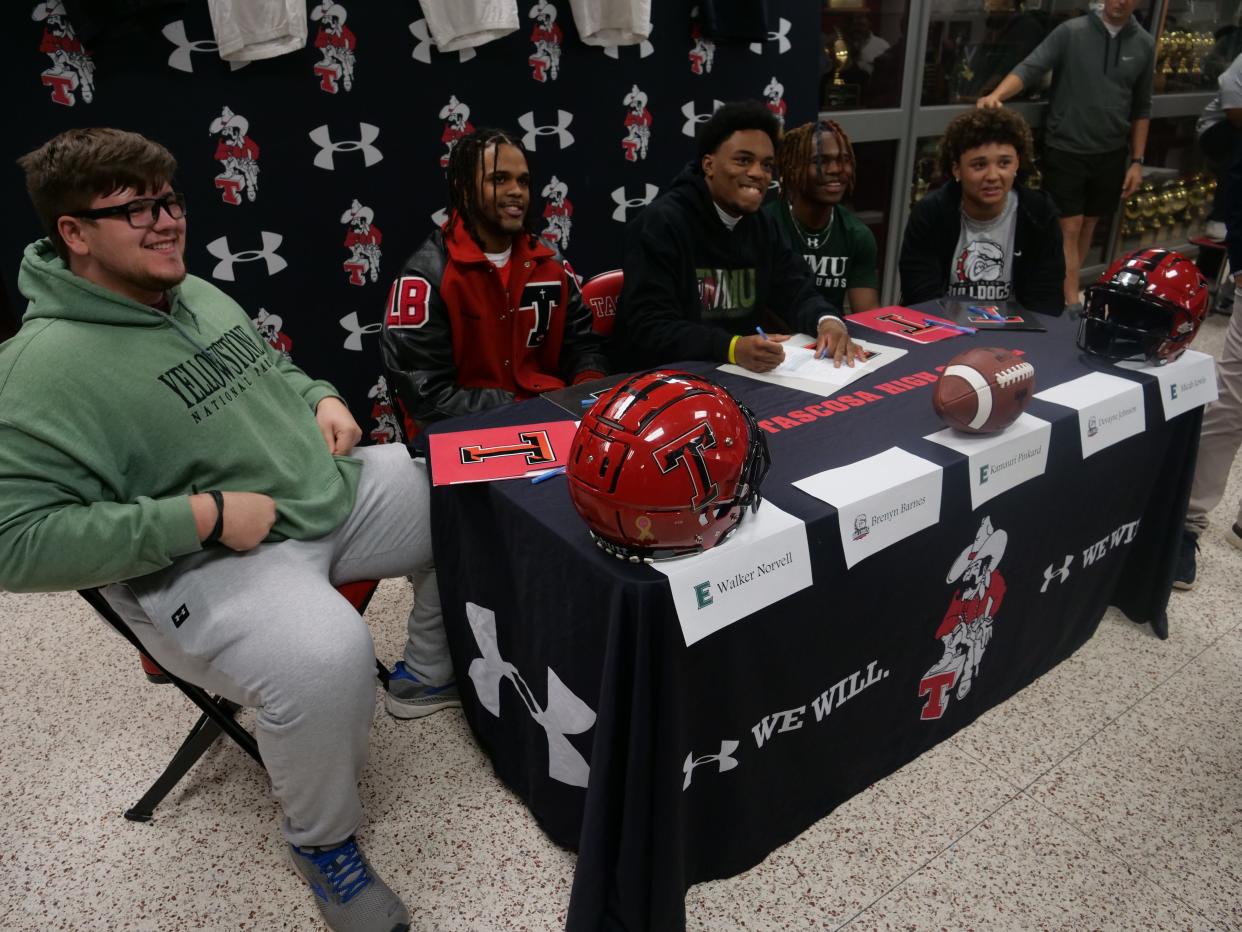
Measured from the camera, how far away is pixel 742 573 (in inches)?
45.3

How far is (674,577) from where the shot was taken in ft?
3.56

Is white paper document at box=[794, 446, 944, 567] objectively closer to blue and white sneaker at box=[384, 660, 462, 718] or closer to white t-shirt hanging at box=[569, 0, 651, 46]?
blue and white sneaker at box=[384, 660, 462, 718]

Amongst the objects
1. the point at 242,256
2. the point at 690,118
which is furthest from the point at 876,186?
the point at 242,256

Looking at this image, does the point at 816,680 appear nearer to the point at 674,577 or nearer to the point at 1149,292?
the point at 674,577

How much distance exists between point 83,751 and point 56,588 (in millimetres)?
883

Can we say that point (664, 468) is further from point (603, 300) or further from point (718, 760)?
point (603, 300)

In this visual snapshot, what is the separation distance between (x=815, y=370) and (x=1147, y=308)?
2.30ft

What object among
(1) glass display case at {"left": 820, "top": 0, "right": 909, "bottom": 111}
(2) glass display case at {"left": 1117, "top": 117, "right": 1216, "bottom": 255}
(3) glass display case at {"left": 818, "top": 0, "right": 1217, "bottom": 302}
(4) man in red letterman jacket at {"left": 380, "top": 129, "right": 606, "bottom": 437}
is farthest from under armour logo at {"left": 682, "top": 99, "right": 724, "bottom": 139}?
(2) glass display case at {"left": 1117, "top": 117, "right": 1216, "bottom": 255}

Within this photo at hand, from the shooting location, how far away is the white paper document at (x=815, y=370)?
171cm

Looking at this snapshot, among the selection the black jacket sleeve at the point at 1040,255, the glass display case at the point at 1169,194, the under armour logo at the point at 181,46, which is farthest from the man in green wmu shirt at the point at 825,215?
the glass display case at the point at 1169,194

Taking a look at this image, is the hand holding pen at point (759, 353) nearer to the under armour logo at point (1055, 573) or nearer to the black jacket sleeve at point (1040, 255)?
the under armour logo at point (1055, 573)

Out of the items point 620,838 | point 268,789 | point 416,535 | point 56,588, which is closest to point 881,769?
point 620,838

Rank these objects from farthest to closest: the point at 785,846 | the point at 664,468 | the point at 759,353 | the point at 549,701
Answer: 1. the point at 759,353
2. the point at 785,846
3. the point at 549,701
4. the point at 664,468

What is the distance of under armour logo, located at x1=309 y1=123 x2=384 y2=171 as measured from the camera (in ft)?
8.83
